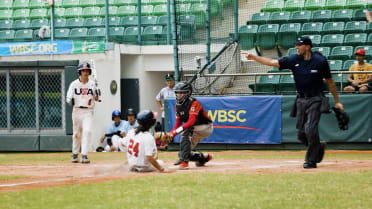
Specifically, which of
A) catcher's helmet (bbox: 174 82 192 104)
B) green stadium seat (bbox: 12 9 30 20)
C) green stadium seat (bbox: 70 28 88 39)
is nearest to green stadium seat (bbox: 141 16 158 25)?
green stadium seat (bbox: 70 28 88 39)

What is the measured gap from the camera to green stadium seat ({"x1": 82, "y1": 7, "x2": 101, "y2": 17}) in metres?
22.9

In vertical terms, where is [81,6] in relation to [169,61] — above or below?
above

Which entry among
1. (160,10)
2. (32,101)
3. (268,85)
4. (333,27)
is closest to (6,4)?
(160,10)

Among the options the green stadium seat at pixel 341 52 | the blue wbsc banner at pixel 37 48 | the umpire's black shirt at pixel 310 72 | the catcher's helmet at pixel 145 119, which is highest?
the blue wbsc banner at pixel 37 48

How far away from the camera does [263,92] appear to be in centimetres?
1603

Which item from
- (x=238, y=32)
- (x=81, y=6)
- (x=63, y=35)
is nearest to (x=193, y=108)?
(x=238, y=32)

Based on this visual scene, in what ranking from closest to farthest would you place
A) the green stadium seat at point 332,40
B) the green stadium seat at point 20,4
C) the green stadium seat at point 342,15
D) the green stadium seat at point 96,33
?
the green stadium seat at point 332,40 < the green stadium seat at point 342,15 < the green stadium seat at point 96,33 < the green stadium seat at point 20,4

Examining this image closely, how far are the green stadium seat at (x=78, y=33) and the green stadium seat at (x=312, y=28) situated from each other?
7.50 metres

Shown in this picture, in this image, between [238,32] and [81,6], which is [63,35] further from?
[238,32]

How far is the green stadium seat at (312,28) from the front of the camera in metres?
18.6

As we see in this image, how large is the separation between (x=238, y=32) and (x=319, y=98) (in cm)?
1006

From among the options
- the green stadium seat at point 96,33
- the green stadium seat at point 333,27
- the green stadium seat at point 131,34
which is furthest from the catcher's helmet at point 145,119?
the green stadium seat at point 96,33

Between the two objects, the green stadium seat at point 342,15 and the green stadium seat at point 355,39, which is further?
the green stadium seat at point 342,15

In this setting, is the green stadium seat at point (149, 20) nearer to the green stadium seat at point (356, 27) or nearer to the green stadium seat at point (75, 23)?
the green stadium seat at point (75, 23)
